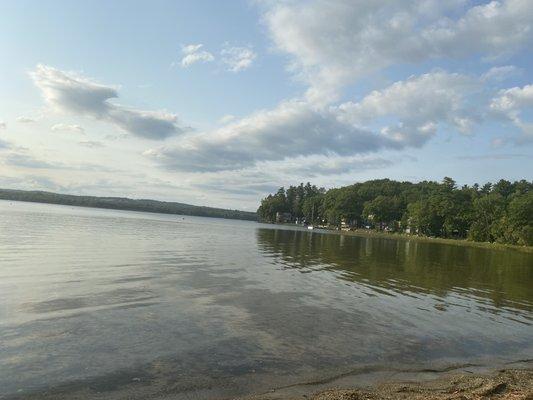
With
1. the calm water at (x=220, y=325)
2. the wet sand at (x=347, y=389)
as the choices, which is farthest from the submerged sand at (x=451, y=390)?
the calm water at (x=220, y=325)

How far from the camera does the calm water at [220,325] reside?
11.0 m

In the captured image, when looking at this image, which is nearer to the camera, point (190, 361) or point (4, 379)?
point (4, 379)

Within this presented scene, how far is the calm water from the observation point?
435 inches

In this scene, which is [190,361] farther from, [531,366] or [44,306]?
[531,366]

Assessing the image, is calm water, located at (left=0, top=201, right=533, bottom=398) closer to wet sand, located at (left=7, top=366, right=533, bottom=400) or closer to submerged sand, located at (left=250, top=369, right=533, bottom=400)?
wet sand, located at (left=7, top=366, right=533, bottom=400)

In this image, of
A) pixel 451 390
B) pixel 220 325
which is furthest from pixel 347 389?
pixel 220 325

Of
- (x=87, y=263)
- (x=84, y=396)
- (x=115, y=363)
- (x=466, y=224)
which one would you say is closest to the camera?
(x=84, y=396)

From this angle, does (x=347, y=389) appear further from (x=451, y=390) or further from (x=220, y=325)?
(x=220, y=325)

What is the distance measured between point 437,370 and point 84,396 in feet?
31.5

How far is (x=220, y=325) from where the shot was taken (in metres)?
16.1

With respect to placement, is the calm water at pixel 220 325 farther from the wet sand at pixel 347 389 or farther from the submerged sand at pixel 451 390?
the submerged sand at pixel 451 390

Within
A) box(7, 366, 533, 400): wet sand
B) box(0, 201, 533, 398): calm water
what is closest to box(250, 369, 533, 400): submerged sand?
box(7, 366, 533, 400): wet sand

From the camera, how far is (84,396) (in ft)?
30.7

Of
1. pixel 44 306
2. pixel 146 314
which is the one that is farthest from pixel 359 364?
pixel 44 306
